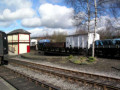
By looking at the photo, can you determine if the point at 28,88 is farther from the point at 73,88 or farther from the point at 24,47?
the point at 24,47

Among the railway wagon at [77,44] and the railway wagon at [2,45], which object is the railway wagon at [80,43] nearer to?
the railway wagon at [77,44]

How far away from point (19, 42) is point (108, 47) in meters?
16.1

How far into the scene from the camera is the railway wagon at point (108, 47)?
1514cm

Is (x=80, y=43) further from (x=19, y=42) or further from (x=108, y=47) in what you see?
(x=19, y=42)

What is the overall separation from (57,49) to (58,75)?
18441 mm

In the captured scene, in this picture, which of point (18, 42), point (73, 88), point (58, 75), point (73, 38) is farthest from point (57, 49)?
point (73, 88)

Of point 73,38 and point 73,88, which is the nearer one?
point 73,88

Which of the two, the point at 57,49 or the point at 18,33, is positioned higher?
the point at 18,33

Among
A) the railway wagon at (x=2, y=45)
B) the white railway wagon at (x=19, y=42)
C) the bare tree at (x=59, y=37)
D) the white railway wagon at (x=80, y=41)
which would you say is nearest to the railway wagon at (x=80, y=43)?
the white railway wagon at (x=80, y=41)

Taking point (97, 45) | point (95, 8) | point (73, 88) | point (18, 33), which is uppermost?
point (95, 8)

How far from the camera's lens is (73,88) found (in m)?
5.44

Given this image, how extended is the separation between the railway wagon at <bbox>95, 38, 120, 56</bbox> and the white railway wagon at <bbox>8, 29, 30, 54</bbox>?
556 inches

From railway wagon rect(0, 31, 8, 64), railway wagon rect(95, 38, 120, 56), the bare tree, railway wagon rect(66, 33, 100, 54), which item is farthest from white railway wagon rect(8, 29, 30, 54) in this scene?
the bare tree

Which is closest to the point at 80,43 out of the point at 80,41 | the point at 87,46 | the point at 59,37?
the point at 80,41
